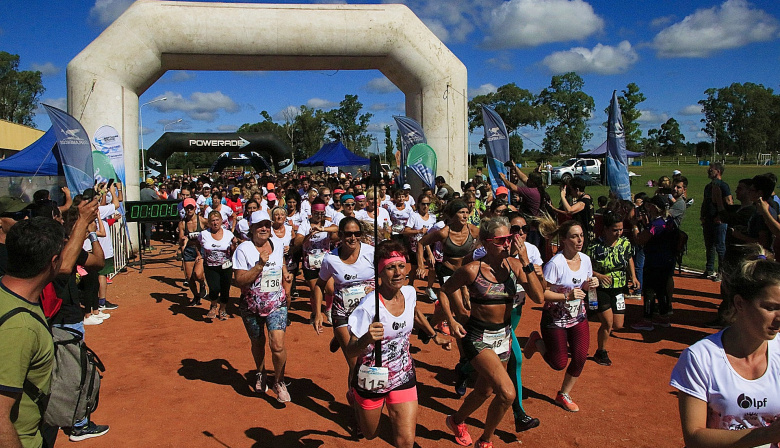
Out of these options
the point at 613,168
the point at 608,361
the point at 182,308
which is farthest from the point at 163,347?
the point at 613,168

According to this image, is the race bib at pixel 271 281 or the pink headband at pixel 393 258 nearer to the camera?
the pink headband at pixel 393 258

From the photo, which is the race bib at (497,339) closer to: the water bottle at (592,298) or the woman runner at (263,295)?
the water bottle at (592,298)

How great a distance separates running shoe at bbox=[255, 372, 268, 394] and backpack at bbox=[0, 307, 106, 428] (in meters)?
2.75

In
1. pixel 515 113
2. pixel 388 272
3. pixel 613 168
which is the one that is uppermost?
pixel 515 113

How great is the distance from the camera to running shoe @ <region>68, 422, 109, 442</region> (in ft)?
16.1

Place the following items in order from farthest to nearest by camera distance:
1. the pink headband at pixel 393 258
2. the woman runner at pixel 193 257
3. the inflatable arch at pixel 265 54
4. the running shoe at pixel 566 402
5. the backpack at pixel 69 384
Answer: the inflatable arch at pixel 265 54 → the woman runner at pixel 193 257 → the running shoe at pixel 566 402 → the pink headband at pixel 393 258 → the backpack at pixel 69 384

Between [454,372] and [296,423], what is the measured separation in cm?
201

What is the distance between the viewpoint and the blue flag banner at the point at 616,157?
392 inches

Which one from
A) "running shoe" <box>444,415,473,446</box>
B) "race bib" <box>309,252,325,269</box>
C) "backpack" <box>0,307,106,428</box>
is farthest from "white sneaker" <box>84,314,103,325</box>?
"running shoe" <box>444,415,473,446</box>

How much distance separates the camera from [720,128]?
7738 centimetres

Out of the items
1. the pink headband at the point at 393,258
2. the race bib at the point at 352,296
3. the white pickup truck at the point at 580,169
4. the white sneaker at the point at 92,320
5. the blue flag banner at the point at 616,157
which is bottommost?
the white sneaker at the point at 92,320

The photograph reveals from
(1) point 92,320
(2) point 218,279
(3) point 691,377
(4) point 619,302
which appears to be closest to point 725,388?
(3) point 691,377

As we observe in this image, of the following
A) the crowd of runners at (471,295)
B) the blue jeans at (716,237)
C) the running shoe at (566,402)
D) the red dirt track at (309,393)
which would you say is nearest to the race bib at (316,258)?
the crowd of runners at (471,295)

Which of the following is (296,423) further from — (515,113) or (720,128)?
(720,128)
